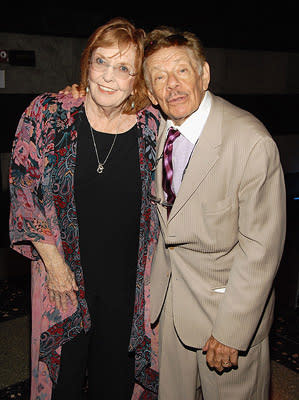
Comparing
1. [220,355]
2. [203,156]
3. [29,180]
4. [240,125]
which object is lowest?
[220,355]

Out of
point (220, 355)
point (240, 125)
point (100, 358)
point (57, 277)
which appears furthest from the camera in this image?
point (100, 358)

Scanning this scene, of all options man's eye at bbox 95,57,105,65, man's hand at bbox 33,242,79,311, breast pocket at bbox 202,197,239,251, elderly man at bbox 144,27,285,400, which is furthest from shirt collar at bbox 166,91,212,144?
man's hand at bbox 33,242,79,311

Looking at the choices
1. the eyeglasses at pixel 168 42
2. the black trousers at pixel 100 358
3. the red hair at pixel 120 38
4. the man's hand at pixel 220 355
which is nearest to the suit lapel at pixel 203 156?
the eyeglasses at pixel 168 42

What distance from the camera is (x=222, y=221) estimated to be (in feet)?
5.07

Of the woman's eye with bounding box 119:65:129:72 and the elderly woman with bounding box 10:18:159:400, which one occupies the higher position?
the woman's eye with bounding box 119:65:129:72

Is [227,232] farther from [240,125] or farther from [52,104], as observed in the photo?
[52,104]

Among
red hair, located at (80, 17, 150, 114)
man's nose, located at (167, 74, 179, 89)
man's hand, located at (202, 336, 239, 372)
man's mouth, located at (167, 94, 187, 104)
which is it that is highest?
red hair, located at (80, 17, 150, 114)

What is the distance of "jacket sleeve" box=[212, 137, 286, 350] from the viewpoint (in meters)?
1.42

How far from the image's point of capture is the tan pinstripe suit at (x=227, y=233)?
1.45 metres

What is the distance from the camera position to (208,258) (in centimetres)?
162

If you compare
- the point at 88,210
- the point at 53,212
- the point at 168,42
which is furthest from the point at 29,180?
the point at 168,42

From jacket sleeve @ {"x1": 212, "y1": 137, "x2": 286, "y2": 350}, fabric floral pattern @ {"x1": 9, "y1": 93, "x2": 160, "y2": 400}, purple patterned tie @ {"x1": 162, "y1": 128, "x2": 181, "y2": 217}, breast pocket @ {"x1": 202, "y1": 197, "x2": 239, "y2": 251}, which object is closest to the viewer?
jacket sleeve @ {"x1": 212, "y1": 137, "x2": 286, "y2": 350}

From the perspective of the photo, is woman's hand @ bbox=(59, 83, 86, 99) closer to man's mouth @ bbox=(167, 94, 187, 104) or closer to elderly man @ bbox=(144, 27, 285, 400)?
elderly man @ bbox=(144, 27, 285, 400)

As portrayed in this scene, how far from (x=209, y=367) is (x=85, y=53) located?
1.28 metres
